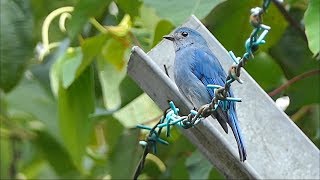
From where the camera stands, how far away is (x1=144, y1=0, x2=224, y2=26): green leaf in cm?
178

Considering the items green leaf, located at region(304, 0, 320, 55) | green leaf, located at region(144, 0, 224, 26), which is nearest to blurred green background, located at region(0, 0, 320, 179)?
green leaf, located at region(144, 0, 224, 26)

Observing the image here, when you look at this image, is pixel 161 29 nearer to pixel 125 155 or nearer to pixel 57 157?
pixel 125 155

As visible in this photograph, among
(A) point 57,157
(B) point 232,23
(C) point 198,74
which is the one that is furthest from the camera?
(A) point 57,157

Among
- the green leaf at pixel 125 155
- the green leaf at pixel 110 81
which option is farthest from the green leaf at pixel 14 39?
the green leaf at pixel 125 155

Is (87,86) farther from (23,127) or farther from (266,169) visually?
(23,127)

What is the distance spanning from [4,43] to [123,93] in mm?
288

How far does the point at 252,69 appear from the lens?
2369 millimetres

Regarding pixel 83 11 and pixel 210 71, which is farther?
pixel 83 11

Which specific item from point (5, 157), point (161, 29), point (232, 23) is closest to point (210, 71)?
point (161, 29)

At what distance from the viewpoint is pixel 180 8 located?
5.91ft

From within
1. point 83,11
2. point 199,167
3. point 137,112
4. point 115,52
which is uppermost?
point 83,11

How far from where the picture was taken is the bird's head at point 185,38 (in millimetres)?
1693

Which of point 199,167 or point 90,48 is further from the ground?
point 90,48

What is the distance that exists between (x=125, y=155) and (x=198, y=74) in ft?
2.99
